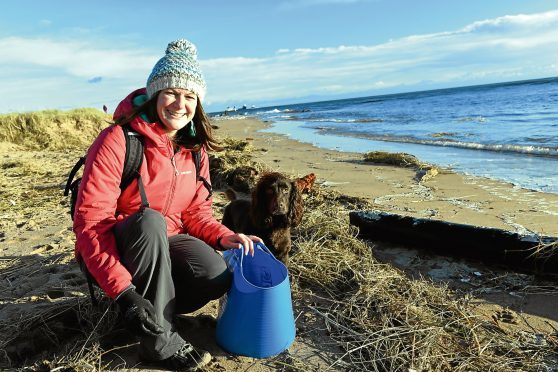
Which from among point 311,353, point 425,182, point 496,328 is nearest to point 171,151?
point 311,353

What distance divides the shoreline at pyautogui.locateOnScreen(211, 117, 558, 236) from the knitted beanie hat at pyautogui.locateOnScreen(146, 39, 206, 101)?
10.4ft

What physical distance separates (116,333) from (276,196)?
177 centimetres

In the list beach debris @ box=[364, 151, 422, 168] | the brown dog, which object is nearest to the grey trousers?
the brown dog

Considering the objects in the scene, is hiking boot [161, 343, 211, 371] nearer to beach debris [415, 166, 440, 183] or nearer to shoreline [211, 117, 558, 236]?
shoreline [211, 117, 558, 236]

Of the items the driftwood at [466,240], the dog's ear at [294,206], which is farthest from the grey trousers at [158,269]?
the driftwood at [466,240]

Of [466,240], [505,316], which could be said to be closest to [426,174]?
[466,240]

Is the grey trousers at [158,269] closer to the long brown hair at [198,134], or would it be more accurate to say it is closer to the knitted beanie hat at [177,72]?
the long brown hair at [198,134]

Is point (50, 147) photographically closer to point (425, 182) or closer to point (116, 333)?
point (425, 182)

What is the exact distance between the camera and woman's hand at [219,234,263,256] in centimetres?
265

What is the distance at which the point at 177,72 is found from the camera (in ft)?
8.20

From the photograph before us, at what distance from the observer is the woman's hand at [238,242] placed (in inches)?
104

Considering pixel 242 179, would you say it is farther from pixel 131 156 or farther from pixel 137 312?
pixel 137 312

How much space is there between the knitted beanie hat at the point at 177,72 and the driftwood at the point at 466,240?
2490 millimetres

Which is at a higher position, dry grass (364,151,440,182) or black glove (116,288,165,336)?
black glove (116,288,165,336)
